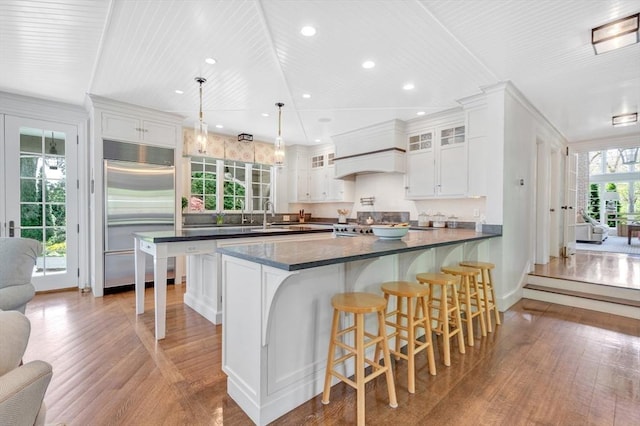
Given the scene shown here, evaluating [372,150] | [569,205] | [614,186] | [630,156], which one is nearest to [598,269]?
[569,205]

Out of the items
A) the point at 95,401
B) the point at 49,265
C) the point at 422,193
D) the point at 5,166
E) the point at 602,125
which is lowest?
Result: the point at 95,401

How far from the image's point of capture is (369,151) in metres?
5.26

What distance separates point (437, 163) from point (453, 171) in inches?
12.3

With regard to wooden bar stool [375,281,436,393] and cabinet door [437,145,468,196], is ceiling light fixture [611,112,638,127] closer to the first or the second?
cabinet door [437,145,468,196]

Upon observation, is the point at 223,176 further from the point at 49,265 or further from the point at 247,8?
the point at 247,8

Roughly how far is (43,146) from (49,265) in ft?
5.42

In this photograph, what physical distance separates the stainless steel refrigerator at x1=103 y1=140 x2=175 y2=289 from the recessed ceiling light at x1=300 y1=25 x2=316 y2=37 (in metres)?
3.11

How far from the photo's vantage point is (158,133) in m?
4.54

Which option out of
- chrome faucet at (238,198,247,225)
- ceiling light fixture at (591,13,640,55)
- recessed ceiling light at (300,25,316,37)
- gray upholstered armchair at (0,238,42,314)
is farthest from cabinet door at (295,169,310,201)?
ceiling light fixture at (591,13,640,55)

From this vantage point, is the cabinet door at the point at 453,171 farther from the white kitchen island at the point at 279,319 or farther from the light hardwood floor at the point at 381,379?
the white kitchen island at the point at 279,319

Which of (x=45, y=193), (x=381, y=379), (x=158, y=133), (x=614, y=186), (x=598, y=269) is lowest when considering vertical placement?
(x=381, y=379)

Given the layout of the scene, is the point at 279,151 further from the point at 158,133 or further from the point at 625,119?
the point at 625,119

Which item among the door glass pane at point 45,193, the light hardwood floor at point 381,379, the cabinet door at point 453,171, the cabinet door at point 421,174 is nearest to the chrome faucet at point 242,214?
the door glass pane at point 45,193

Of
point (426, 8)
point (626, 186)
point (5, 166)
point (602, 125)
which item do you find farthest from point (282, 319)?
point (626, 186)
